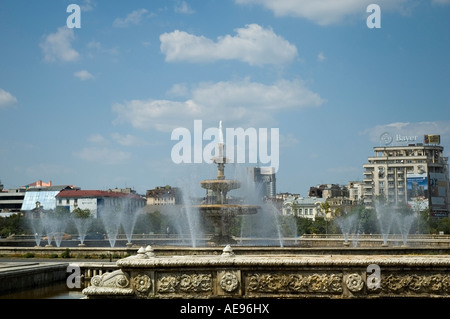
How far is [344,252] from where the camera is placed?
22.5 meters

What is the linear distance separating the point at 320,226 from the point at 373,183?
47.3 meters

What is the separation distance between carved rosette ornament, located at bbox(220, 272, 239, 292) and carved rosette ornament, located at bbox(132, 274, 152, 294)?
49.5 inches

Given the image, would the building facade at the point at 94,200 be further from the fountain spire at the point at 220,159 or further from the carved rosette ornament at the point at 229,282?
the carved rosette ornament at the point at 229,282

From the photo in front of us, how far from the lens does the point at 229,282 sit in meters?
9.32

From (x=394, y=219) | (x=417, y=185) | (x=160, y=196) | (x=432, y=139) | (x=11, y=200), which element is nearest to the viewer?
(x=394, y=219)

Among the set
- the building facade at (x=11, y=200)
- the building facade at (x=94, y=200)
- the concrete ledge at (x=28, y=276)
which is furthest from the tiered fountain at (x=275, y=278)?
the building facade at (x=11, y=200)

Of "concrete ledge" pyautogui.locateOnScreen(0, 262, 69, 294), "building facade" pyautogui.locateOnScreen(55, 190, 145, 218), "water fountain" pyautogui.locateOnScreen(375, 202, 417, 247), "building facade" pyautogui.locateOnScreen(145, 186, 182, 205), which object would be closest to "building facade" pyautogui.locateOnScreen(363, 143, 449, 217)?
"water fountain" pyautogui.locateOnScreen(375, 202, 417, 247)

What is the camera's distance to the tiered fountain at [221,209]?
1044 inches

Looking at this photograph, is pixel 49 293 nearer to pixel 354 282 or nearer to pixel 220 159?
pixel 354 282

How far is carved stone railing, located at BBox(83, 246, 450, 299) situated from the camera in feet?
30.0

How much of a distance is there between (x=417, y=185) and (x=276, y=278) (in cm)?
9173

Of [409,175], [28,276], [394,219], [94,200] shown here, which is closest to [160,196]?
[94,200]
